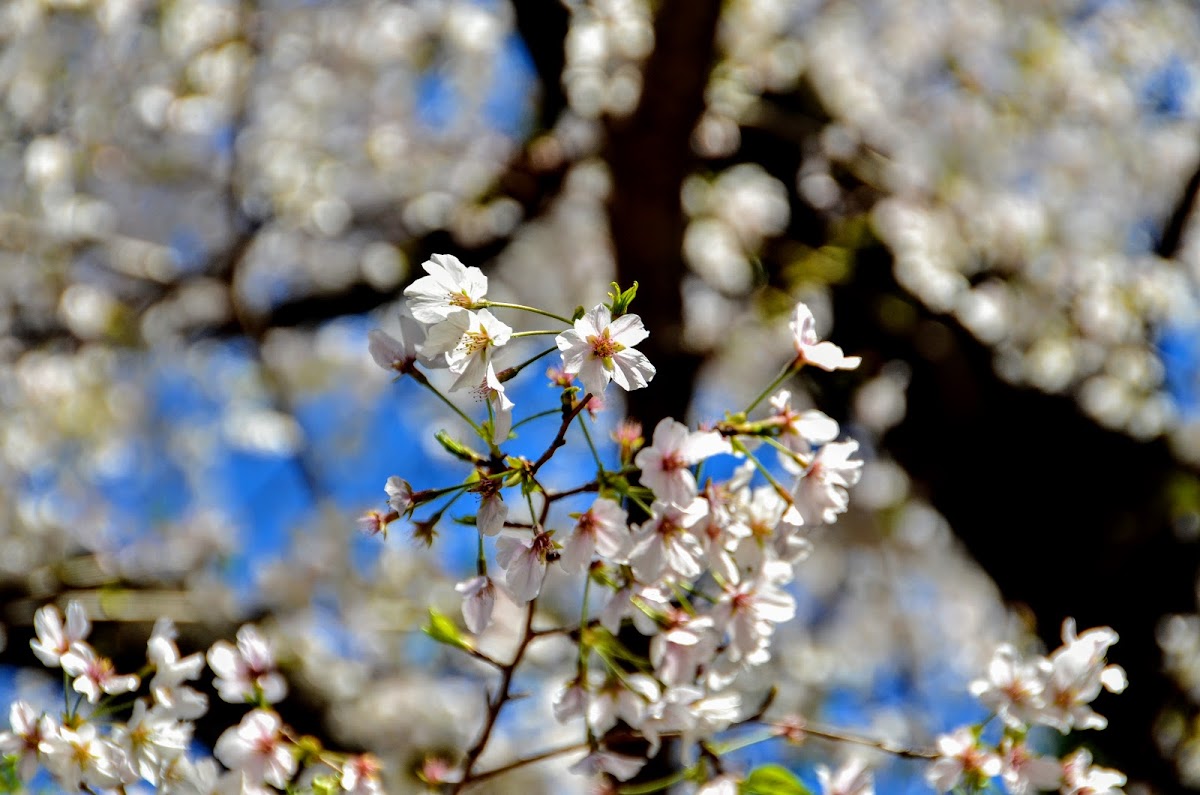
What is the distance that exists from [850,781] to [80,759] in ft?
2.12

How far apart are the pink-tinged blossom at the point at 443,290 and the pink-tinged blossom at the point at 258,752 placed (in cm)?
41

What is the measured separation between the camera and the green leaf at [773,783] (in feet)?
2.75

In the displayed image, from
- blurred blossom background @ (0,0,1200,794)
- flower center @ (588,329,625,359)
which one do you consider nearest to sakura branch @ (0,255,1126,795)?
flower center @ (588,329,625,359)

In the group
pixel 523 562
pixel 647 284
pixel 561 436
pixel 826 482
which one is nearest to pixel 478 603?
pixel 523 562

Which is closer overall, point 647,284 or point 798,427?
point 798,427

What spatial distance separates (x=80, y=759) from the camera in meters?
0.79

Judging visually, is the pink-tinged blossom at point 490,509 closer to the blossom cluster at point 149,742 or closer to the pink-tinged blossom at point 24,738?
the blossom cluster at point 149,742

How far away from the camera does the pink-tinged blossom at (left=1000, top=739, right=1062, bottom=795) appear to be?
2.77 feet

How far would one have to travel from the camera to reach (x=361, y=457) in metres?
5.21

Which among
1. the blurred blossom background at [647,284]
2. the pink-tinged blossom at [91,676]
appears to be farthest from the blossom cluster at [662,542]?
the blurred blossom background at [647,284]

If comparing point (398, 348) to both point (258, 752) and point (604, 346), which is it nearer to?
point (604, 346)

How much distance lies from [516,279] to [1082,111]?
7.43 ft

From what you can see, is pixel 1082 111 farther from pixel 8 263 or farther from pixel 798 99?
pixel 8 263

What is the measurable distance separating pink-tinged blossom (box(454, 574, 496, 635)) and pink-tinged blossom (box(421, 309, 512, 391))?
164 mm
